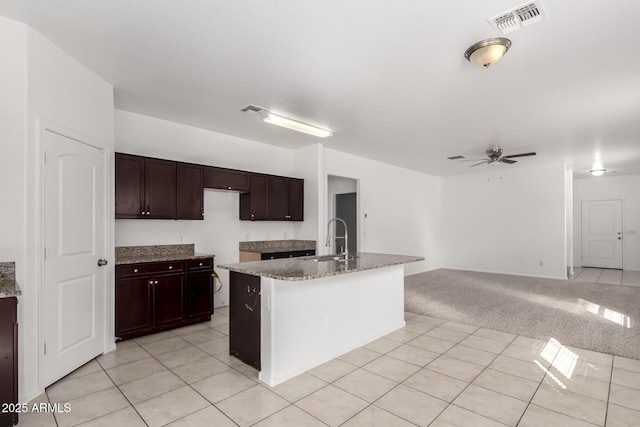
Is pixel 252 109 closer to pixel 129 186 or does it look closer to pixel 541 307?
pixel 129 186

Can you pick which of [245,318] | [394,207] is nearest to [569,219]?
[394,207]

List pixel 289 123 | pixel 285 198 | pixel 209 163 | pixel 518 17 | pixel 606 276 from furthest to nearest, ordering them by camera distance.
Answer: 1. pixel 606 276
2. pixel 285 198
3. pixel 209 163
4. pixel 289 123
5. pixel 518 17

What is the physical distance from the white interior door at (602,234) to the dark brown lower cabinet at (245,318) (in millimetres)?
10849

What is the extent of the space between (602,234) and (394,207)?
660 cm

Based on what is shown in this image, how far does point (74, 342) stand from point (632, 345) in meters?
5.52

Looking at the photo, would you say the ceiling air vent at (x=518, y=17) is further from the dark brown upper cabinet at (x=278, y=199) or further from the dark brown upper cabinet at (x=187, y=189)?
the dark brown upper cabinet at (x=278, y=199)

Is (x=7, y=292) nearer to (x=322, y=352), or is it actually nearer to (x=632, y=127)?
(x=322, y=352)

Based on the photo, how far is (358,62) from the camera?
9.71 ft

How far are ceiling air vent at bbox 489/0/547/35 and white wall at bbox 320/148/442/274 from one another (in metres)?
3.86

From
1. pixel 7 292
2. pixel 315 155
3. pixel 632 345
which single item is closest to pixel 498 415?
pixel 632 345

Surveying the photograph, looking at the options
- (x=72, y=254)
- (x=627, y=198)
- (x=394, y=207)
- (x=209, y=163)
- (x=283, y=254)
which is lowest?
(x=283, y=254)

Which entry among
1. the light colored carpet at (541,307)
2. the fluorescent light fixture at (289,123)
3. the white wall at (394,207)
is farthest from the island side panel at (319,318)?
the white wall at (394,207)

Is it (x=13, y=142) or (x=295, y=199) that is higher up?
(x=13, y=142)

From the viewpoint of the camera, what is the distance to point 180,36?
8.41 ft
